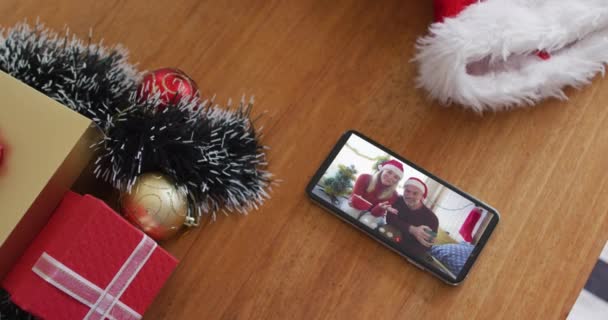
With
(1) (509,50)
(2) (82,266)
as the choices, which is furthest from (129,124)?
(1) (509,50)

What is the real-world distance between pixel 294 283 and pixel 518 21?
0.41 meters

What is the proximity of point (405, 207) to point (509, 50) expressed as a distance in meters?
0.23

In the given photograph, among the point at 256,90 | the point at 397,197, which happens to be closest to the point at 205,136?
the point at 256,90

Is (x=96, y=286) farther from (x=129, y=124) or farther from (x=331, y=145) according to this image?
(x=331, y=145)

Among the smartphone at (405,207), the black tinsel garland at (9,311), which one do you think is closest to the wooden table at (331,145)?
the smartphone at (405,207)

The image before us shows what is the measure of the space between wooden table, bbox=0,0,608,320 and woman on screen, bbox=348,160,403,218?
0.10ft

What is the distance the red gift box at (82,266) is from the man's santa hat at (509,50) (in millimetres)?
395

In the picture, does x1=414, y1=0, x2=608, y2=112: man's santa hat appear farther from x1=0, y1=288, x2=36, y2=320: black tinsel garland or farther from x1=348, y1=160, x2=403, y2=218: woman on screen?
x1=0, y1=288, x2=36, y2=320: black tinsel garland

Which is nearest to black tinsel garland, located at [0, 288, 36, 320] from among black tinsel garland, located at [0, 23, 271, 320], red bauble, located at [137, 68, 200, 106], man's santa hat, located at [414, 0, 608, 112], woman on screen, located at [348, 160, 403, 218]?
black tinsel garland, located at [0, 23, 271, 320]

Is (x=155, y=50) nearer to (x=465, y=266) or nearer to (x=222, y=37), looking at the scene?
(x=222, y=37)

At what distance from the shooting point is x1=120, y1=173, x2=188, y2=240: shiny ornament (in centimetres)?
60

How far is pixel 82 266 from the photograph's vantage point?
1.81 ft

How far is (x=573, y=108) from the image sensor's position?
70cm

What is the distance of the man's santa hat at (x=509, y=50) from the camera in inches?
26.3
